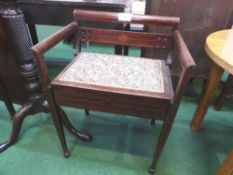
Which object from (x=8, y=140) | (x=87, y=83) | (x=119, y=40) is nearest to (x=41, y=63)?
(x=87, y=83)

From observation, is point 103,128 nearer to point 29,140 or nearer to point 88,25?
point 29,140

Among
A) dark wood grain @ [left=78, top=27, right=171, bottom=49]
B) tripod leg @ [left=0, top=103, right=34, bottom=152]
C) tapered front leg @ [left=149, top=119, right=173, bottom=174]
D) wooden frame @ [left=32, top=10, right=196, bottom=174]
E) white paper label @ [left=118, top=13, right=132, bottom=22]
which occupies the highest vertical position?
white paper label @ [left=118, top=13, right=132, bottom=22]

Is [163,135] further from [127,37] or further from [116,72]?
[127,37]

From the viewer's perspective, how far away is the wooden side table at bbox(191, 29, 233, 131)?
818mm

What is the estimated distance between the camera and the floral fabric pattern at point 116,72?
0.84 m

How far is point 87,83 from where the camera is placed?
0.84m

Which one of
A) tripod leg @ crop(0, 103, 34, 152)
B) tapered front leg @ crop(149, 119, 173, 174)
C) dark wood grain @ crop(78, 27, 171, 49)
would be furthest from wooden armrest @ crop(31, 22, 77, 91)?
tapered front leg @ crop(149, 119, 173, 174)

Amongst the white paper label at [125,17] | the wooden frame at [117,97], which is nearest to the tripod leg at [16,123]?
the wooden frame at [117,97]

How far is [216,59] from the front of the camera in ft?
2.78

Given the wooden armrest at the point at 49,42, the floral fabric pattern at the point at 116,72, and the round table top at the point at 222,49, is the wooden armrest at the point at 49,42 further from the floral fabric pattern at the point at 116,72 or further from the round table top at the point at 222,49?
the round table top at the point at 222,49

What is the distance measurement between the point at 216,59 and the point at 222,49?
0.09 meters

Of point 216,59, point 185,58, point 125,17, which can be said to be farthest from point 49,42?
point 216,59

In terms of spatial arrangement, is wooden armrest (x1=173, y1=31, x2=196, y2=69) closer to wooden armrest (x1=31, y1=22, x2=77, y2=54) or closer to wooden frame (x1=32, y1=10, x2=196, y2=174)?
wooden frame (x1=32, y1=10, x2=196, y2=174)

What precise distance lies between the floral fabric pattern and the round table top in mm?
247
